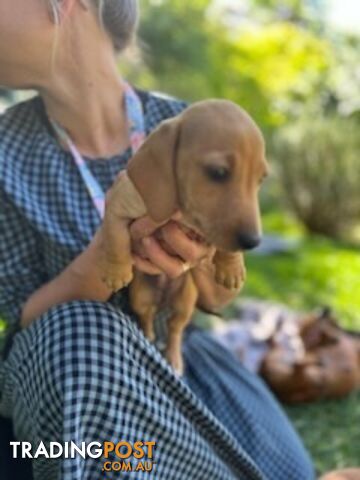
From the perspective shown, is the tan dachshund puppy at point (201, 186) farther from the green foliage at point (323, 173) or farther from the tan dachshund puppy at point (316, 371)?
the green foliage at point (323, 173)

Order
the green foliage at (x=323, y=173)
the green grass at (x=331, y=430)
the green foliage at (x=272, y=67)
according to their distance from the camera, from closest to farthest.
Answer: the green grass at (x=331, y=430)
the green foliage at (x=323, y=173)
the green foliage at (x=272, y=67)

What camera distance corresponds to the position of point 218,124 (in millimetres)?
1392

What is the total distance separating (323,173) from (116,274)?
708 centimetres

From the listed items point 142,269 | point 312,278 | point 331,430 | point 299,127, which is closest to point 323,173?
point 299,127

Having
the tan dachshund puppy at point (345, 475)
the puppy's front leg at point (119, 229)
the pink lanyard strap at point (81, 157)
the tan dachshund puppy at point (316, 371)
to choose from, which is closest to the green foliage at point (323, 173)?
the tan dachshund puppy at point (316, 371)

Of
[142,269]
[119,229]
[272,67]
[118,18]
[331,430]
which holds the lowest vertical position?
[272,67]

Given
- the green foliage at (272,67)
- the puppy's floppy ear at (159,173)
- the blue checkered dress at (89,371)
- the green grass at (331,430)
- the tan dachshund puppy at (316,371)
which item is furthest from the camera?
the green foliage at (272,67)

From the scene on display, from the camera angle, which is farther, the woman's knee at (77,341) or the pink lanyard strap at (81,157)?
the pink lanyard strap at (81,157)

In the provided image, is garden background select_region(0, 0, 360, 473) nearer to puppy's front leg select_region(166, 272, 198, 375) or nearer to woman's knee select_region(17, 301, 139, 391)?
puppy's front leg select_region(166, 272, 198, 375)

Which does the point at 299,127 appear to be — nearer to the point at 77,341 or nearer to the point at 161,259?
the point at 161,259

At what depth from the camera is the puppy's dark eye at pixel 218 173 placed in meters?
1.37

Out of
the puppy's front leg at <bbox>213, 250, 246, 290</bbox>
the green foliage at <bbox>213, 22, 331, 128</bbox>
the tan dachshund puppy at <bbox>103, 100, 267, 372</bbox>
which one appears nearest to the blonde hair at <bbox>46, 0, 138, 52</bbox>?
the tan dachshund puppy at <bbox>103, 100, 267, 372</bbox>

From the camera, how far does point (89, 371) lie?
4.97 ft

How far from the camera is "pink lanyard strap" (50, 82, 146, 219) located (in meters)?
1.81
